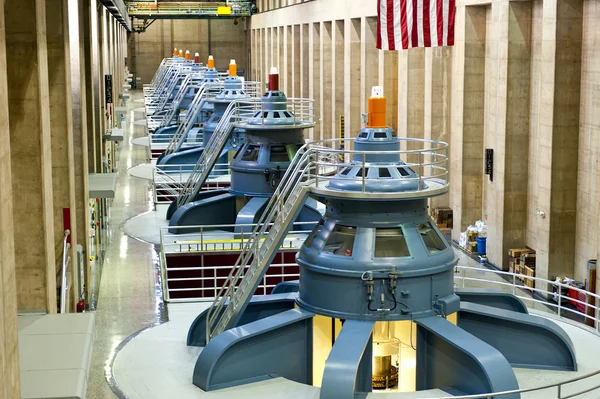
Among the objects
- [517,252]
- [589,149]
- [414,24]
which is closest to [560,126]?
[589,149]

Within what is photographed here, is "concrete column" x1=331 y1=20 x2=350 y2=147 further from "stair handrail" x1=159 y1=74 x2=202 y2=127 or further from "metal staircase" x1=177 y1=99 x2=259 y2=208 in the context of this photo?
"metal staircase" x1=177 y1=99 x2=259 y2=208

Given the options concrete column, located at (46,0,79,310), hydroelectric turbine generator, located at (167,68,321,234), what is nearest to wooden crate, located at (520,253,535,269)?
hydroelectric turbine generator, located at (167,68,321,234)

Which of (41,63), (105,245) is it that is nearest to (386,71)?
(105,245)

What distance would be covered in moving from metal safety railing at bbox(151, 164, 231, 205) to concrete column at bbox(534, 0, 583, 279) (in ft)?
36.4

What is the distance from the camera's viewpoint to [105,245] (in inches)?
1014

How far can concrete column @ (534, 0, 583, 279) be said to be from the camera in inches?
868

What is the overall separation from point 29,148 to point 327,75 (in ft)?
112

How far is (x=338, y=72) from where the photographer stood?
146ft

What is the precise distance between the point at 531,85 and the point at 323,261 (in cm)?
1218

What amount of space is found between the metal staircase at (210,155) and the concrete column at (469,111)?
19.3 ft

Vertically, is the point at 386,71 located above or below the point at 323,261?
above

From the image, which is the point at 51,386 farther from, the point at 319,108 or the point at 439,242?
the point at 319,108

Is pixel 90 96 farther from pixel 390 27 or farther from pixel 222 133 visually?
pixel 390 27

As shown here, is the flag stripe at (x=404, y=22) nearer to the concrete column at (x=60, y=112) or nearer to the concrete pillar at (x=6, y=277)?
the concrete column at (x=60, y=112)
